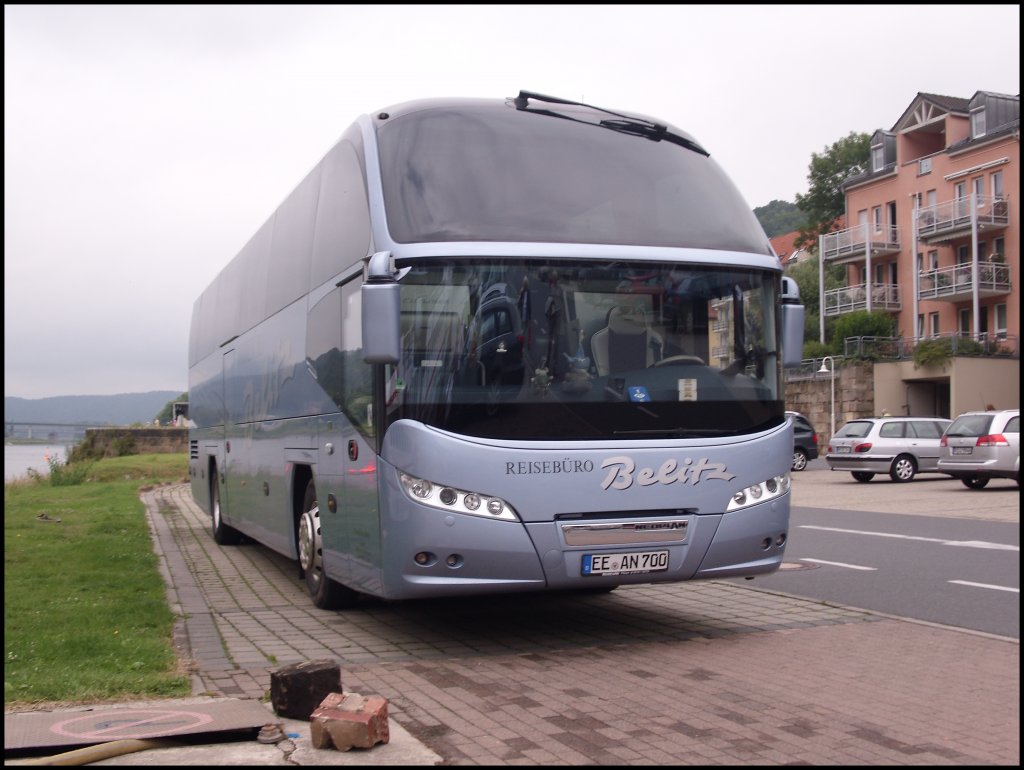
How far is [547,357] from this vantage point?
771 centimetres

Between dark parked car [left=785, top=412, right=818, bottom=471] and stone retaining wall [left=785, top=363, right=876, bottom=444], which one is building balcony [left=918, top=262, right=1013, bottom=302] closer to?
stone retaining wall [left=785, top=363, right=876, bottom=444]

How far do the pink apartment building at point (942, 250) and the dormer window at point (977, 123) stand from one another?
50 millimetres

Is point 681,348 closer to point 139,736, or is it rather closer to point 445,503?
point 445,503

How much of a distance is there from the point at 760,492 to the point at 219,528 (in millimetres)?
10538

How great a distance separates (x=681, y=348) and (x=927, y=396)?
42856mm

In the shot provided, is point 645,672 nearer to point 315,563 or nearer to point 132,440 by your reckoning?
point 315,563

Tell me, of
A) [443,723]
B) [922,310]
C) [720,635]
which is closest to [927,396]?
[922,310]

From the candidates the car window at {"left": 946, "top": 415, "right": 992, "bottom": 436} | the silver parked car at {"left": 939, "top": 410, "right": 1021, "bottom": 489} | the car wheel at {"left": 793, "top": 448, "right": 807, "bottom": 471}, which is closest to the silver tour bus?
the silver parked car at {"left": 939, "top": 410, "right": 1021, "bottom": 489}

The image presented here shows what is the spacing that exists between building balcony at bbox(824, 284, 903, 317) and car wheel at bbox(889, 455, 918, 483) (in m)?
28.1

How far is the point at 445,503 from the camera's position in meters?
7.44

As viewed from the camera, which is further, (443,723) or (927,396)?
(927,396)

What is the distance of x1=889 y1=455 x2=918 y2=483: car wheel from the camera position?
98.4 feet

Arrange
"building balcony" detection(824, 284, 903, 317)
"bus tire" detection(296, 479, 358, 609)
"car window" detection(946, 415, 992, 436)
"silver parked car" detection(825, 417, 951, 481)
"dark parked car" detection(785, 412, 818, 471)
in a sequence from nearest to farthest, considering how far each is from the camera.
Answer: "bus tire" detection(296, 479, 358, 609) → "car window" detection(946, 415, 992, 436) → "silver parked car" detection(825, 417, 951, 481) → "dark parked car" detection(785, 412, 818, 471) → "building balcony" detection(824, 284, 903, 317)

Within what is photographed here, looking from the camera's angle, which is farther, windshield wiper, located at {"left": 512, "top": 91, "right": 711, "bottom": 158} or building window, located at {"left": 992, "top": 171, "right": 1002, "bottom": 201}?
building window, located at {"left": 992, "top": 171, "right": 1002, "bottom": 201}
